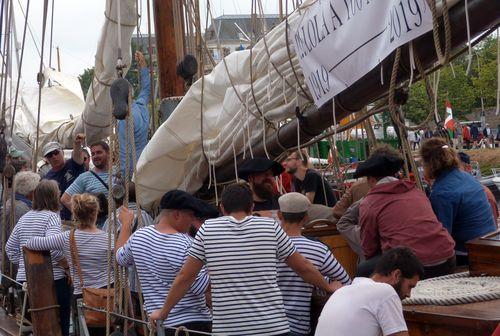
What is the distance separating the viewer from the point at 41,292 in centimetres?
677

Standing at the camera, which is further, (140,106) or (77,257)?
(140,106)

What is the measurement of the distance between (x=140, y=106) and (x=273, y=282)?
3671mm

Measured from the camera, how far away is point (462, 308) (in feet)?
12.6

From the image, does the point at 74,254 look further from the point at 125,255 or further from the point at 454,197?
the point at 454,197

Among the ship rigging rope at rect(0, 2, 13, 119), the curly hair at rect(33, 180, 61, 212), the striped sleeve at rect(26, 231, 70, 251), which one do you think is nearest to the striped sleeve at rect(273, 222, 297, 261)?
the striped sleeve at rect(26, 231, 70, 251)

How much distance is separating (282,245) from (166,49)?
440cm

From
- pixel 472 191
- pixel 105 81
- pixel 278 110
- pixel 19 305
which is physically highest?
pixel 105 81

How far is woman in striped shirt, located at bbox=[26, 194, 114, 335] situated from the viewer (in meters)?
6.24

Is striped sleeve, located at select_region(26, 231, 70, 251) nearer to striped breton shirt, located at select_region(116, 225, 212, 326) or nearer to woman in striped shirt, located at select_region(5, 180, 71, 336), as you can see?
woman in striped shirt, located at select_region(5, 180, 71, 336)

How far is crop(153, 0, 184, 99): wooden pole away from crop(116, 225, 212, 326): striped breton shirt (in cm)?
353

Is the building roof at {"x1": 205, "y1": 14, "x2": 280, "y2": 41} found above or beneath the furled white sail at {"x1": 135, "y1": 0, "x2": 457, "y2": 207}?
above

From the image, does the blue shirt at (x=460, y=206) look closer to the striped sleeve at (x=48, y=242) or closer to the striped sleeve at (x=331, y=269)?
the striped sleeve at (x=331, y=269)

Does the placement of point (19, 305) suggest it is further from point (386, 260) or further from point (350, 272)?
point (386, 260)

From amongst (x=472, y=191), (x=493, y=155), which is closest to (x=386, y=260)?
(x=472, y=191)
